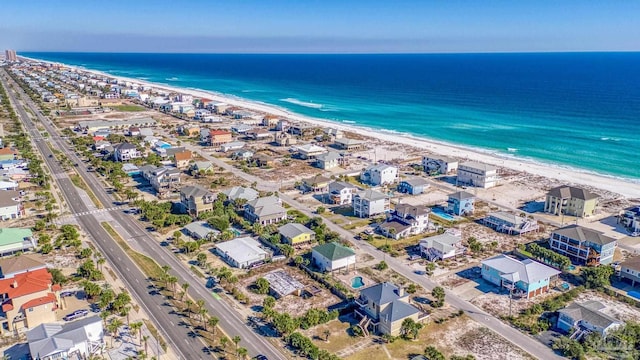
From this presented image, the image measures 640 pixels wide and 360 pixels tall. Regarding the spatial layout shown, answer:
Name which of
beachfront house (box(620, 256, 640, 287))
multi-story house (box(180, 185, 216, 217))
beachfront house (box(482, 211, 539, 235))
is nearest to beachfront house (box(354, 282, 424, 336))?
beachfront house (box(620, 256, 640, 287))

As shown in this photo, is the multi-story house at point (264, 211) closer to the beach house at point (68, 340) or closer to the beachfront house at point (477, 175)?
the beach house at point (68, 340)

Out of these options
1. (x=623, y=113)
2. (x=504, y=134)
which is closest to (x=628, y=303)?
(x=504, y=134)

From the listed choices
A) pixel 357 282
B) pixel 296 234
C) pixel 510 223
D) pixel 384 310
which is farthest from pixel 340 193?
pixel 384 310

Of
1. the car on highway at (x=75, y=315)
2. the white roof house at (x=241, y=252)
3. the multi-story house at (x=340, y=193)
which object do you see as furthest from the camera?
the multi-story house at (x=340, y=193)

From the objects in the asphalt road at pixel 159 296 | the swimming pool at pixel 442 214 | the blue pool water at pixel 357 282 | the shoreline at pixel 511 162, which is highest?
the shoreline at pixel 511 162

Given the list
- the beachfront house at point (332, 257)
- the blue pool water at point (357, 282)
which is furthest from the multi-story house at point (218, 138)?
the blue pool water at point (357, 282)

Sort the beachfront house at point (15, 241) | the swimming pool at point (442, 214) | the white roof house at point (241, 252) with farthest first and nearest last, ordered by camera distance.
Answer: the swimming pool at point (442, 214) < the beachfront house at point (15, 241) < the white roof house at point (241, 252)
